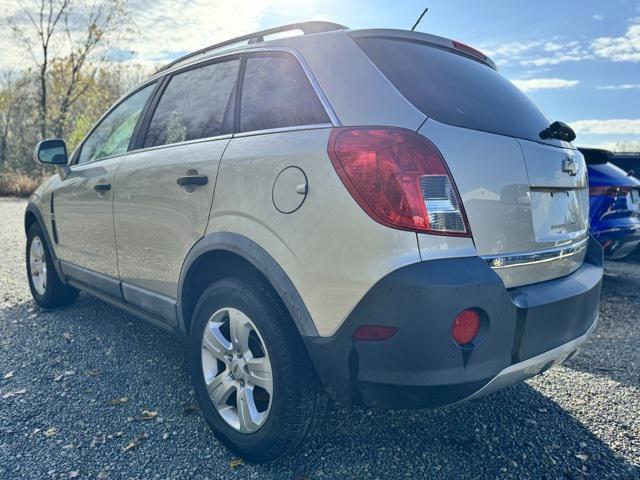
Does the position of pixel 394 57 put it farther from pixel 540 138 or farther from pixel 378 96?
pixel 540 138

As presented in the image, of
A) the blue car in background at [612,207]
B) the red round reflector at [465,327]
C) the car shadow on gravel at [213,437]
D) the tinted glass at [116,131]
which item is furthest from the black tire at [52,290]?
the blue car in background at [612,207]

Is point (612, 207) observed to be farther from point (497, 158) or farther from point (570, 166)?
point (497, 158)

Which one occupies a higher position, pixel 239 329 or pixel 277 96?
pixel 277 96

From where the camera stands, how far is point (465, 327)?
1.64 metres

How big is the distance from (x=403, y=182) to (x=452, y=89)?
0.64 meters

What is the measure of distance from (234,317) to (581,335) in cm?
148

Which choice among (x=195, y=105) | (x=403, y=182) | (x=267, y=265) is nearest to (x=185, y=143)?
(x=195, y=105)

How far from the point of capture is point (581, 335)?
2066 millimetres

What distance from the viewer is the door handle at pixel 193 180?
2.31 m

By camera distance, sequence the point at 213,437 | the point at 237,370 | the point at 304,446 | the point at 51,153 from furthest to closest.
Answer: the point at 51,153, the point at 213,437, the point at 304,446, the point at 237,370

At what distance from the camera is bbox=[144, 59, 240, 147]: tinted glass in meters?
2.47

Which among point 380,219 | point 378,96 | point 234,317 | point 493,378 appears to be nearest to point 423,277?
point 380,219

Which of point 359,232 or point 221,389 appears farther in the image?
point 221,389

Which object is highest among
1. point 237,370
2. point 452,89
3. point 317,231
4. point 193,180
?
point 452,89
